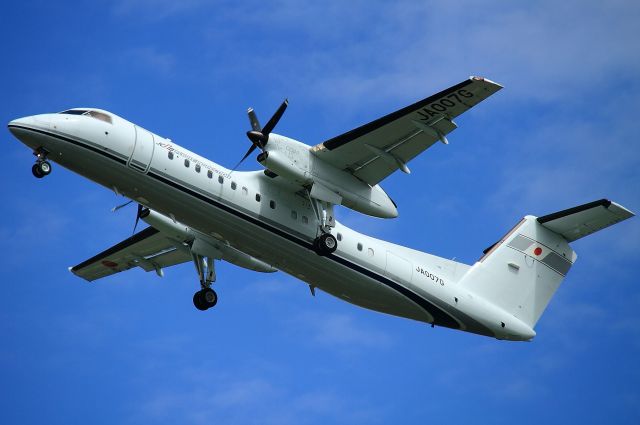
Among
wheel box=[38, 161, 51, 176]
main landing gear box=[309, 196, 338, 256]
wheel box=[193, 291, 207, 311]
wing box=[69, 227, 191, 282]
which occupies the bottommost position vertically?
wheel box=[193, 291, 207, 311]

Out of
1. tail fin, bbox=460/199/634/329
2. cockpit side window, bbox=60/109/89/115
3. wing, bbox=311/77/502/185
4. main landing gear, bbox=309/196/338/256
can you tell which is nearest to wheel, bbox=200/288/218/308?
main landing gear, bbox=309/196/338/256

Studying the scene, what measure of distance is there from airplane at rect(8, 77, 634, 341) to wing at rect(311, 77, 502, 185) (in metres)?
0.03

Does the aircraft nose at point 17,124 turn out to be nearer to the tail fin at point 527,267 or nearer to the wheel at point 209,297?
the wheel at point 209,297

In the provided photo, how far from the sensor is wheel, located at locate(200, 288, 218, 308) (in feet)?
78.1

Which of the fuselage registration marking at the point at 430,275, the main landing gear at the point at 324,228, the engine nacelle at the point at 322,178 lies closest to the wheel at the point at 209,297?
the main landing gear at the point at 324,228

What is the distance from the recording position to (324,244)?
20703 mm

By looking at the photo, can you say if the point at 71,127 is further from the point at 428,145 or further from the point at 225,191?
the point at 428,145

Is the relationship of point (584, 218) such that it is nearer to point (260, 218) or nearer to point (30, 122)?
point (260, 218)

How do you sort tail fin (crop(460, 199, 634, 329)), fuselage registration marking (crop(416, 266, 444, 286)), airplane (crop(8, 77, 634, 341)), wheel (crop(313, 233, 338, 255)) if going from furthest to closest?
tail fin (crop(460, 199, 634, 329)) → fuselage registration marking (crop(416, 266, 444, 286)) → wheel (crop(313, 233, 338, 255)) → airplane (crop(8, 77, 634, 341))

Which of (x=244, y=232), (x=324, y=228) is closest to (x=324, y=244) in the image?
(x=324, y=228)

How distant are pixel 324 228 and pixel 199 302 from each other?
4932 mm

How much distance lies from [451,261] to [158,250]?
8540 mm

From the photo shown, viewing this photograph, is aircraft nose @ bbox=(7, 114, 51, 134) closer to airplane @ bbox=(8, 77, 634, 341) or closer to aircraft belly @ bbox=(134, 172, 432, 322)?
airplane @ bbox=(8, 77, 634, 341)

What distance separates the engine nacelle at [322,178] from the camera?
66.5 feet
